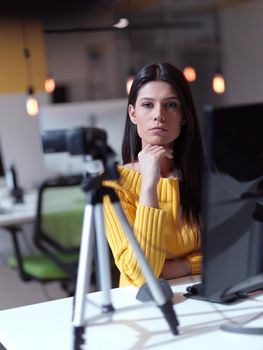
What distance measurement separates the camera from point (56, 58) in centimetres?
500

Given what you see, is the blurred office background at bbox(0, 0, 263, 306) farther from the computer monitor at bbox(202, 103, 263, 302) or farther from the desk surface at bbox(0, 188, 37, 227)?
the computer monitor at bbox(202, 103, 263, 302)

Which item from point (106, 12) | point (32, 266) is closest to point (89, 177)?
point (32, 266)

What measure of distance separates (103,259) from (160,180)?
1.32 ft

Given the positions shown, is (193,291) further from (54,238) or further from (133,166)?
(54,238)

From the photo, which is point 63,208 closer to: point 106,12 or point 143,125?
point 143,125

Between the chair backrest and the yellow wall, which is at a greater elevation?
the yellow wall

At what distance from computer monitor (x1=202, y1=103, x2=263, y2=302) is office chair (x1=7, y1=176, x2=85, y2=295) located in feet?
6.04

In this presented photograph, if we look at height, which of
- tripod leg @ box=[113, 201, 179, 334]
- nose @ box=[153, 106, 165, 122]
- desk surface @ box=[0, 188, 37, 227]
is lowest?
desk surface @ box=[0, 188, 37, 227]

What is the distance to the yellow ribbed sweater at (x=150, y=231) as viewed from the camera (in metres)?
1.36

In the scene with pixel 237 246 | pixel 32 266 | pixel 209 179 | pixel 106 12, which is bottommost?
pixel 32 266

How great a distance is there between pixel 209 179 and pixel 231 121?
0.37 ft

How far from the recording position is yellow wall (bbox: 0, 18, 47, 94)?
432cm

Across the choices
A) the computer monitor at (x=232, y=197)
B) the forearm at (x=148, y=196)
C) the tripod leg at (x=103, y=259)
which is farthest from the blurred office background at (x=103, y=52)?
the computer monitor at (x=232, y=197)

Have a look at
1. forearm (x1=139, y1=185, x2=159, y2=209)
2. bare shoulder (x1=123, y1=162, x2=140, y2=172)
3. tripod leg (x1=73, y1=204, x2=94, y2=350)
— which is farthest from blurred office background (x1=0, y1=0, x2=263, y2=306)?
tripod leg (x1=73, y1=204, x2=94, y2=350)
